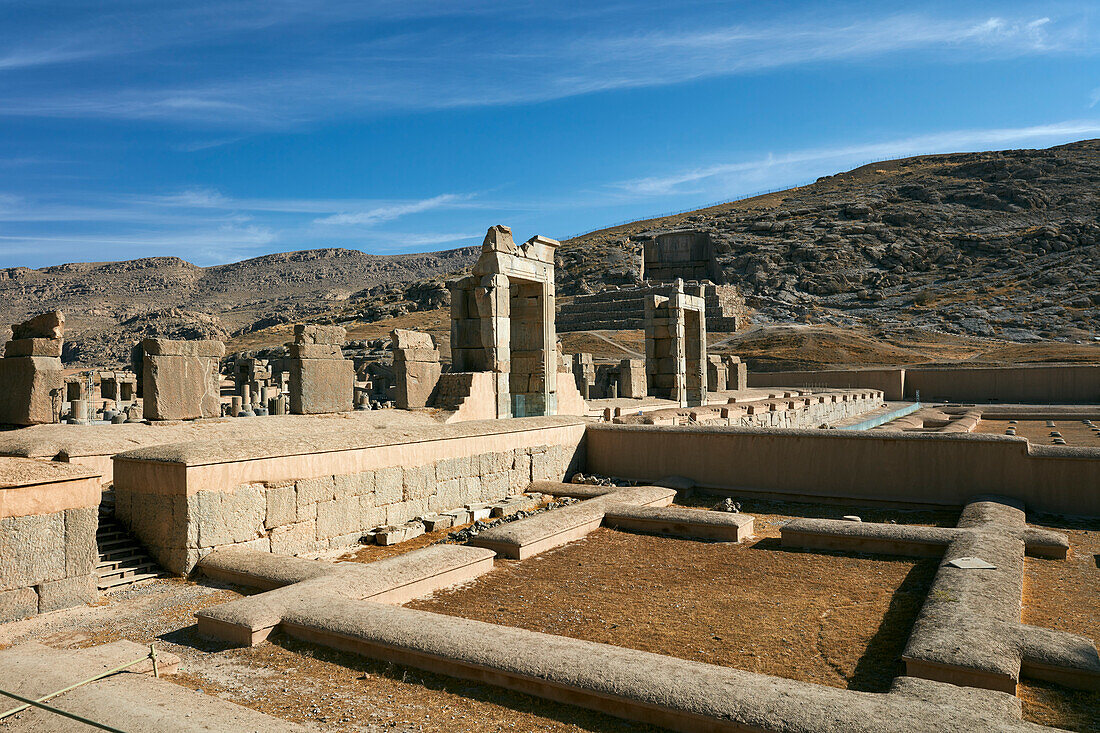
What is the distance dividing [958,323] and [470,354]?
43304 millimetres

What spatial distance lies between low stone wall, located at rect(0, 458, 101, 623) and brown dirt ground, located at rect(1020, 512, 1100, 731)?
6113 mm

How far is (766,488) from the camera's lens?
9.13 metres

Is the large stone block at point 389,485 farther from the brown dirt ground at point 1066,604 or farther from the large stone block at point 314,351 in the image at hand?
the brown dirt ground at point 1066,604

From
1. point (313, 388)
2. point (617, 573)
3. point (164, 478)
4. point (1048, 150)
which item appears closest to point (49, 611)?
point (164, 478)

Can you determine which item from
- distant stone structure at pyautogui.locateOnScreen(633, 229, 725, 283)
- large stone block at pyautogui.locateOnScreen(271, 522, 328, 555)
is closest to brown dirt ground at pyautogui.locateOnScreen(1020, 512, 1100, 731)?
large stone block at pyautogui.locateOnScreen(271, 522, 328, 555)

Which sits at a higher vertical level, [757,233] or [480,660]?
[757,233]

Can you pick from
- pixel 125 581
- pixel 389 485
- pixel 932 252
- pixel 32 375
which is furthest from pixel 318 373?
pixel 932 252

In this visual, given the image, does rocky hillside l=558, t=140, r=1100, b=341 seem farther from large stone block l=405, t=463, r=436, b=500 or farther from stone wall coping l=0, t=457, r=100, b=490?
stone wall coping l=0, t=457, r=100, b=490

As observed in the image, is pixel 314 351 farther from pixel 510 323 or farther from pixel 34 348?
pixel 510 323

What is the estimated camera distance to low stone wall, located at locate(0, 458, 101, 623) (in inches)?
193

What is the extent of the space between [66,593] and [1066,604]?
7.17 metres

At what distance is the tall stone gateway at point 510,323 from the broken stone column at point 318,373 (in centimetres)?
322

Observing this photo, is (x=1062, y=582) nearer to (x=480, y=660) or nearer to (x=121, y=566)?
(x=480, y=660)

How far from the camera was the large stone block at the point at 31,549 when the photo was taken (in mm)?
4883
